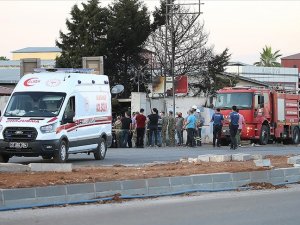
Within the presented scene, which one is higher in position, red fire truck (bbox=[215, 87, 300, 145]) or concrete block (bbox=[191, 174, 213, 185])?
red fire truck (bbox=[215, 87, 300, 145])

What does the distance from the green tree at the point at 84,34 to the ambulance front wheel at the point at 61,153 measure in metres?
39.6

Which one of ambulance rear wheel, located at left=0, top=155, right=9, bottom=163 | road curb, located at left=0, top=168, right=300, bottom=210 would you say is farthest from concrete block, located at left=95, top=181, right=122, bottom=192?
ambulance rear wheel, located at left=0, top=155, right=9, bottom=163

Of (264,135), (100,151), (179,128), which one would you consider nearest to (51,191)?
(100,151)

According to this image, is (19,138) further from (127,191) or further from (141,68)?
(141,68)

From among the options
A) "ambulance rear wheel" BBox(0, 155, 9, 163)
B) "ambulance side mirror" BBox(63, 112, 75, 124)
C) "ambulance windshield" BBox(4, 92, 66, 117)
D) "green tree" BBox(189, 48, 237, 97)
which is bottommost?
"ambulance rear wheel" BBox(0, 155, 9, 163)

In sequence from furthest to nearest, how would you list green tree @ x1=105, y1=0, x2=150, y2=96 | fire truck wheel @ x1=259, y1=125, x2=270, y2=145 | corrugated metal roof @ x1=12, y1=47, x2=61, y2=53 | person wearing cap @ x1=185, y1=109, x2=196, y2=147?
1. corrugated metal roof @ x1=12, y1=47, x2=61, y2=53
2. green tree @ x1=105, y1=0, x2=150, y2=96
3. fire truck wheel @ x1=259, y1=125, x2=270, y2=145
4. person wearing cap @ x1=185, y1=109, x2=196, y2=147

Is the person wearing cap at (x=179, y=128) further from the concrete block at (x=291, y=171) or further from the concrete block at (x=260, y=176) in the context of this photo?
the concrete block at (x=260, y=176)

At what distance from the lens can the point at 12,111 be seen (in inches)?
776

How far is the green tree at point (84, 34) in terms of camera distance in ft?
196

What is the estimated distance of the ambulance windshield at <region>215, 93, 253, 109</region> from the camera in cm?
3631

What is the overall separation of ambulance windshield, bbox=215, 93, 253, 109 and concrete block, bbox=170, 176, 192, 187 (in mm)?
22516

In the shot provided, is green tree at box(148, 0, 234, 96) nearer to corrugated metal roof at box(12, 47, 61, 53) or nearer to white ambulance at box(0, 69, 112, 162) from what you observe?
white ambulance at box(0, 69, 112, 162)

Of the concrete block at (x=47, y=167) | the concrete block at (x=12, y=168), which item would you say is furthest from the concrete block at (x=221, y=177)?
the concrete block at (x=12, y=168)

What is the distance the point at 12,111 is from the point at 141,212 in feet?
31.1
